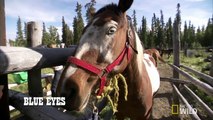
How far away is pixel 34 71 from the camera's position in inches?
82.0

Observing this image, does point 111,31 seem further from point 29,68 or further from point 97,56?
point 29,68

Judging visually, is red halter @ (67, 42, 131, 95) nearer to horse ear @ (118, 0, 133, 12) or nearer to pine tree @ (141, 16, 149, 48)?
horse ear @ (118, 0, 133, 12)

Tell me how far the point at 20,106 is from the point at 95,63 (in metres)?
0.70

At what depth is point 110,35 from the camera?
191cm

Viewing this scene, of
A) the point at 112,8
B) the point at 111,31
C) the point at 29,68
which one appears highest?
the point at 112,8

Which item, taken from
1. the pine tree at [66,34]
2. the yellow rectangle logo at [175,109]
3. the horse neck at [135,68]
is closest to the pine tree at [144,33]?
the pine tree at [66,34]

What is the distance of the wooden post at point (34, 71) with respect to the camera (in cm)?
207

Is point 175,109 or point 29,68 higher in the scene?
point 29,68

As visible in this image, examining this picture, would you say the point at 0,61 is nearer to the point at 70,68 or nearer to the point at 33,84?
the point at 70,68

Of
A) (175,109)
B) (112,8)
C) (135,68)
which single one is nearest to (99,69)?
(112,8)

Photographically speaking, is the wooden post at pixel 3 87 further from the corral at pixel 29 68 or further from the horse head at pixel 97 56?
the horse head at pixel 97 56

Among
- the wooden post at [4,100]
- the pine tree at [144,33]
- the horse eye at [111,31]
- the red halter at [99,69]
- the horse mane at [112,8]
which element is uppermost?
the pine tree at [144,33]

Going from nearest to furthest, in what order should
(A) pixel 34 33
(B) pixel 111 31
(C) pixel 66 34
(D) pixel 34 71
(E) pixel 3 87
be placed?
(E) pixel 3 87 → (B) pixel 111 31 → (D) pixel 34 71 → (A) pixel 34 33 → (C) pixel 66 34

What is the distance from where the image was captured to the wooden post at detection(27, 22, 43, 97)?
2.07 m
